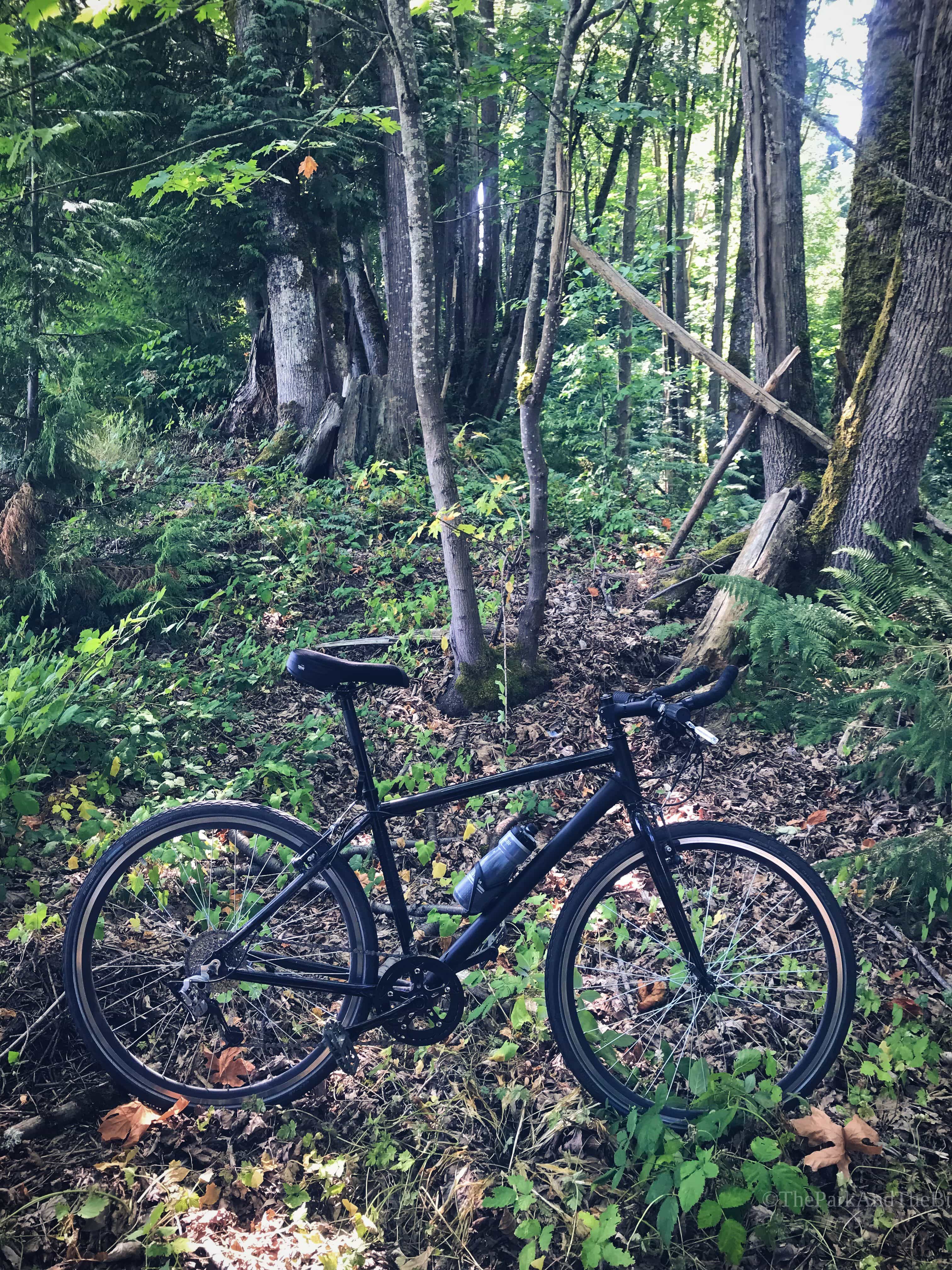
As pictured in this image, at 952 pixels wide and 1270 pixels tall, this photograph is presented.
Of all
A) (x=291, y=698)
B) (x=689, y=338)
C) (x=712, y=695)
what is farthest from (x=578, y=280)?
(x=712, y=695)

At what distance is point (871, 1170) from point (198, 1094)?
2.13 metres

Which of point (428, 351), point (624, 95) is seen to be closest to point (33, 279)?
point (428, 351)

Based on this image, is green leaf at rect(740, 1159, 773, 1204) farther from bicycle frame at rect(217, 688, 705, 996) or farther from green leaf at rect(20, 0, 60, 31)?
green leaf at rect(20, 0, 60, 31)

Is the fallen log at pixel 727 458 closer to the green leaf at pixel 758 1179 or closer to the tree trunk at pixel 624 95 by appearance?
the green leaf at pixel 758 1179

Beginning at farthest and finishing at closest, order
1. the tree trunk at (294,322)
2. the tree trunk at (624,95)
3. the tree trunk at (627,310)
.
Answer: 1. the tree trunk at (627,310)
2. the tree trunk at (624,95)
3. the tree trunk at (294,322)

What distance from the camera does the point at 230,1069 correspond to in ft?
8.45

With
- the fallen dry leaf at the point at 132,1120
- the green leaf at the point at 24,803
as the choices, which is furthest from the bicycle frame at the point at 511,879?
the green leaf at the point at 24,803

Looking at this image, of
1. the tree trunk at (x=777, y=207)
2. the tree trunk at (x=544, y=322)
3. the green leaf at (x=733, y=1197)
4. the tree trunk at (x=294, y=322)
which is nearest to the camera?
the green leaf at (x=733, y=1197)

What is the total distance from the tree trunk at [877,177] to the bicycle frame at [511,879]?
3.98 m

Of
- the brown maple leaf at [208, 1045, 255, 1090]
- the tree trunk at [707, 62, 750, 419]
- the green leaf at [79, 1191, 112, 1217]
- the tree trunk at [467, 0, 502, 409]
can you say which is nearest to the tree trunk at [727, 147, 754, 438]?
the tree trunk at [707, 62, 750, 419]

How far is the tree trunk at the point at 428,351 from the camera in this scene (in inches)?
152

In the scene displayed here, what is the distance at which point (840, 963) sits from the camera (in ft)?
7.72

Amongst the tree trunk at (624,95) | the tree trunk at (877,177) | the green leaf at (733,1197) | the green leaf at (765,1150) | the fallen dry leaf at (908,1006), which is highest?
the tree trunk at (624,95)

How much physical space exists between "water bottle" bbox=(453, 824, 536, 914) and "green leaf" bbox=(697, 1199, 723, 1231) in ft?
3.30
